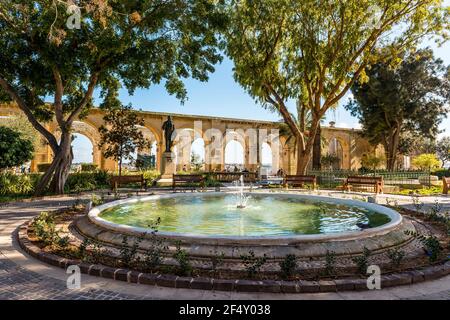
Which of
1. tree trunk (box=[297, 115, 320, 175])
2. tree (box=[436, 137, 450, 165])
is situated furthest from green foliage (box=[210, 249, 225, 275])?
tree (box=[436, 137, 450, 165])

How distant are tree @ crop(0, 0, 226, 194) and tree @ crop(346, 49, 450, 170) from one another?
1990 cm

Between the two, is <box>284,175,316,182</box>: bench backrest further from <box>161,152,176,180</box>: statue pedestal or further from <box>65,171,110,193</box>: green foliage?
<box>65,171,110,193</box>: green foliage

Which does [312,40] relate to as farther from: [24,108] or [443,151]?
[443,151]

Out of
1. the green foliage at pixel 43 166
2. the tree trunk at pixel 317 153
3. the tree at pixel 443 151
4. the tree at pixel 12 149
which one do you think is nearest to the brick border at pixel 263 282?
the tree at pixel 12 149

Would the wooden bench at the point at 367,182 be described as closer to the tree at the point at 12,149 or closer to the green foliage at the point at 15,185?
the green foliage at the point at 15,185

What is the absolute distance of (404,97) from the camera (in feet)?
87.2

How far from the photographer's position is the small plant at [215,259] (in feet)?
11.9

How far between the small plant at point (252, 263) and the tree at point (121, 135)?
13.9m

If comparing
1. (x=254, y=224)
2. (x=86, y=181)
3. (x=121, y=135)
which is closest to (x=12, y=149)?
(x=86, y=181)

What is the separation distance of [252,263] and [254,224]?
8.28 ft

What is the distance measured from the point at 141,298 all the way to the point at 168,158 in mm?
16009

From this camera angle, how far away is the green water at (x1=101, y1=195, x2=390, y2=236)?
5629 millimetres

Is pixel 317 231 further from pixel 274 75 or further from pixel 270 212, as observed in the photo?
pixel 274 75
